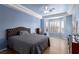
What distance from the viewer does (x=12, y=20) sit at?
175cm

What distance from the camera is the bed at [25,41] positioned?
1640 millimetres

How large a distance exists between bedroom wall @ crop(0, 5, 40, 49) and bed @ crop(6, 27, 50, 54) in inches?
3.5

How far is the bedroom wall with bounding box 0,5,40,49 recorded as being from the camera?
164 cm

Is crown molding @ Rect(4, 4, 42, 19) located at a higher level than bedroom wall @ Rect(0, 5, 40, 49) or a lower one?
higher

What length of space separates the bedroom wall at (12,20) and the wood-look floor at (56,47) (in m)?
0.38

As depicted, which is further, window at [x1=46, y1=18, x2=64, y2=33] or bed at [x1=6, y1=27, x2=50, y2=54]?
window at [x1=46, y1=18, x2=64, y2=33]

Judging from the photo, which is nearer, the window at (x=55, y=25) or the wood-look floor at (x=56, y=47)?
the wood-look floor at (x=56, y=47)

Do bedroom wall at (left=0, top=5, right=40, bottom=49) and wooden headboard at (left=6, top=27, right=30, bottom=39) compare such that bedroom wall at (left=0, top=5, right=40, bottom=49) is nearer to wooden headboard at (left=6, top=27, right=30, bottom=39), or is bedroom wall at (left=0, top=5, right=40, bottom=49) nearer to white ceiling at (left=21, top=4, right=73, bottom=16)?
wooden headboard at (left=6, top=27, right=30, bottom=39)

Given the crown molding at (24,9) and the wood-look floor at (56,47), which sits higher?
the crown molding at (24,9)

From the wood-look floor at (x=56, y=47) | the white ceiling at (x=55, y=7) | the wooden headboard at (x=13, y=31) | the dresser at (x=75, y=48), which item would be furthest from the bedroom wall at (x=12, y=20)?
the dresser at (x=75, y=48)

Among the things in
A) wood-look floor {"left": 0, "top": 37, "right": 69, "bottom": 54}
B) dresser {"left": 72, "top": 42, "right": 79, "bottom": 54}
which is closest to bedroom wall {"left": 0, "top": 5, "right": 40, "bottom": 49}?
wood-look floor {"left": 0, "top": 37, "right": 69, "bottom": 54}

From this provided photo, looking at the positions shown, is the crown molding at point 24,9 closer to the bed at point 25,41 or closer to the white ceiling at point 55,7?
the white ceiling at point 55,7
